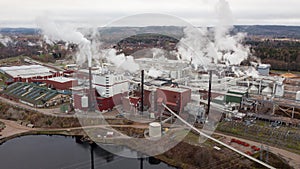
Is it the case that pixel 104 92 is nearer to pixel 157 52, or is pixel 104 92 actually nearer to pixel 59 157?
pixel 59 157

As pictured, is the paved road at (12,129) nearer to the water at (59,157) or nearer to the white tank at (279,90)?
the water at (59,157)

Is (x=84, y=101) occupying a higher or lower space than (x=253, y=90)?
lower

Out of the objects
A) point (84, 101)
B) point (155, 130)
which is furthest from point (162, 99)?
point (84, 101)

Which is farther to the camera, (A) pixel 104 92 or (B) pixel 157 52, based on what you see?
(B) pixel 157 52

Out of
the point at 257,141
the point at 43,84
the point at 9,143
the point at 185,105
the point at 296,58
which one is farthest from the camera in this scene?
the point at 296,58

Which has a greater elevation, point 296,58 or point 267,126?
point 296,58

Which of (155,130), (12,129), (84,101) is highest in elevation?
(84,101)

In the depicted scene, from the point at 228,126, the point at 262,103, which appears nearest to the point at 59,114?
the point at 228,126

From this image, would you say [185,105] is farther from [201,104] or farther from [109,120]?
[109,120]

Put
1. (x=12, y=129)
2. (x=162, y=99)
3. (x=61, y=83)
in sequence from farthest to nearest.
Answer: (x=61, y=83) → (x=162, y=99) → (x=12, y=129)
